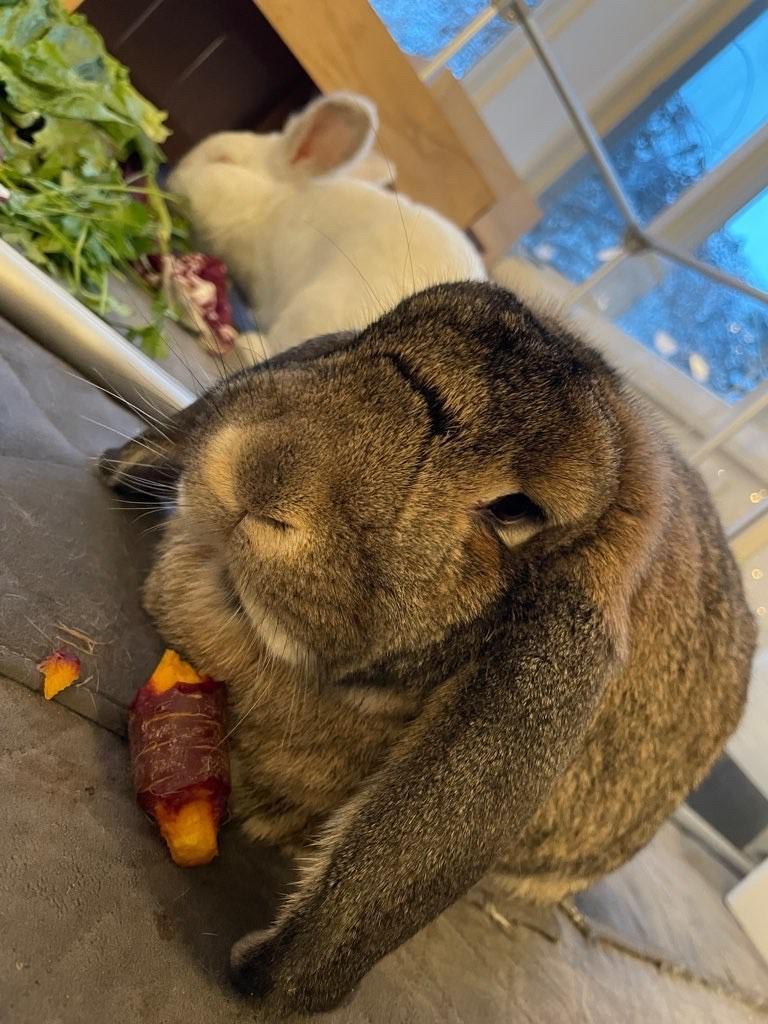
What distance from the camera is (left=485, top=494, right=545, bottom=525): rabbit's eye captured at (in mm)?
1105

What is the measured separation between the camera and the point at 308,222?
294 cm

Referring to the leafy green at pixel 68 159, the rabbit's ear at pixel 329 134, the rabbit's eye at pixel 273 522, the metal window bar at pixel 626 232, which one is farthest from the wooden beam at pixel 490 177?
the rabbit's eye at pixel 273 522

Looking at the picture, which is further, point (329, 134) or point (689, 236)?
point (689, 236)

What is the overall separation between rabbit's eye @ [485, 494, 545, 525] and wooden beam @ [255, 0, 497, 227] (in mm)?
2641

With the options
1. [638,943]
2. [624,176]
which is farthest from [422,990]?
[624,176]

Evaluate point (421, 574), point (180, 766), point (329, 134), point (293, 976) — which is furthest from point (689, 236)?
point (293, 976)

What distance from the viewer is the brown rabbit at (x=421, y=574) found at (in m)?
0.99

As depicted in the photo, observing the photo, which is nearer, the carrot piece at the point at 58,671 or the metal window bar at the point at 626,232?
Result: the carrot piece at the point at 58,671

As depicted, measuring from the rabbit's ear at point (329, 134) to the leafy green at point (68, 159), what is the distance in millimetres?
602

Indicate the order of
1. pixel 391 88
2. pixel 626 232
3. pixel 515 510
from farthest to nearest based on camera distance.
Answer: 1. pixel 626 232
2. pixel 391 88
3. pixel 515 510

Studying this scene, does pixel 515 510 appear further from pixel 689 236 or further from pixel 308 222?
pixel 689 236

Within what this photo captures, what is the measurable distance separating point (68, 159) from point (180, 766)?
1.80 metres

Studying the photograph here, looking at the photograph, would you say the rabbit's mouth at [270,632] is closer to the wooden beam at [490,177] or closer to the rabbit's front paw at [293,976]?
the rabbit's front paw at [293,976]

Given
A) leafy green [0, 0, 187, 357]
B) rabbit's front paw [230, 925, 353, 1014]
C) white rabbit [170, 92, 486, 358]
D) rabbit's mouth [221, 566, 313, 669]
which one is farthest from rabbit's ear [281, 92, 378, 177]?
rabbit's front paw [230, 925, 353, 1014]
